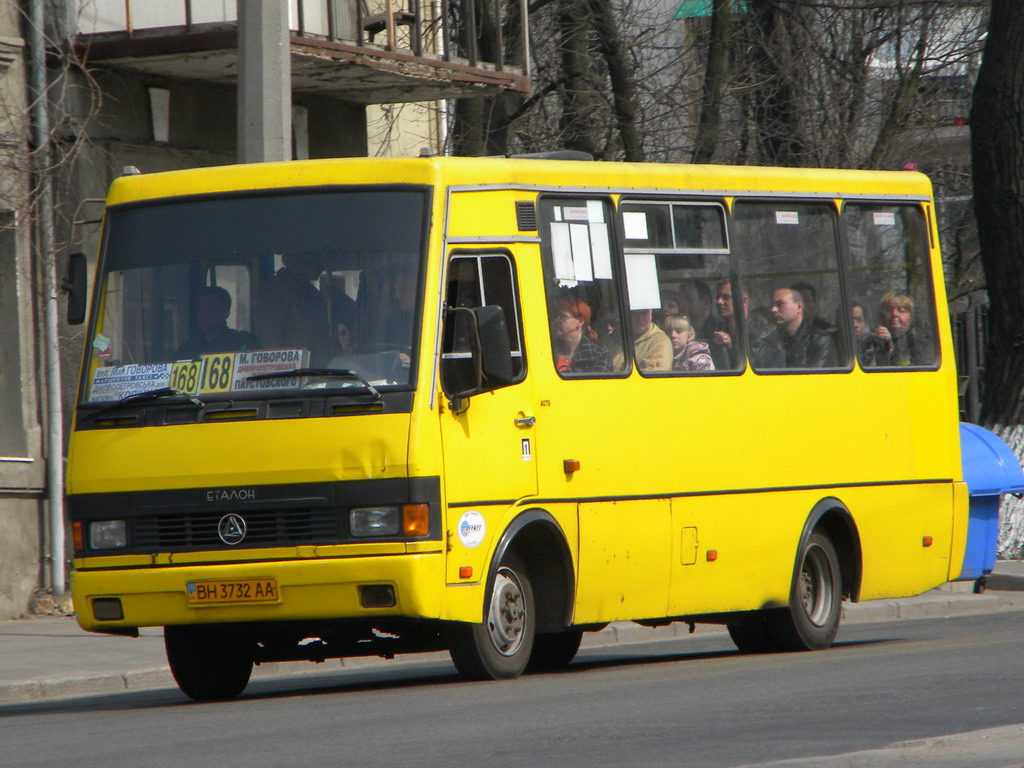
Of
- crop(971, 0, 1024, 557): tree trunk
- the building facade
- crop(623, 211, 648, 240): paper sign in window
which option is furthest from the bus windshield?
crop(971, 0, 1024, 557): tree trunk

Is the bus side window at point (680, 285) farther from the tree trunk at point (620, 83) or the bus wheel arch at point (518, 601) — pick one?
the tree trunk at point (620, 83)

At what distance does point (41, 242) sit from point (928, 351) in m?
7.41

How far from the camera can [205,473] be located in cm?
933

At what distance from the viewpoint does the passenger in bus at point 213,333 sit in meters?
9.50

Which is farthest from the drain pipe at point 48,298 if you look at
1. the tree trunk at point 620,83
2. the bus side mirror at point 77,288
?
the tree trunk at point 620,83

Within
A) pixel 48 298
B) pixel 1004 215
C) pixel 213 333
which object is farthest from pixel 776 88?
pixel 213 333

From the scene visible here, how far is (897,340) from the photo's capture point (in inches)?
489

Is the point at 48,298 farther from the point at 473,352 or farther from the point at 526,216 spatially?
the point at 473,352

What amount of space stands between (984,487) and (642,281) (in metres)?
5.66

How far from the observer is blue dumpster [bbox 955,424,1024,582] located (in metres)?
15.2

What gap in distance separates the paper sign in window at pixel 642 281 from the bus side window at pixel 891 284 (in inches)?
73.6

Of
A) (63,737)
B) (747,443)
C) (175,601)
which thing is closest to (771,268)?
(747,443)

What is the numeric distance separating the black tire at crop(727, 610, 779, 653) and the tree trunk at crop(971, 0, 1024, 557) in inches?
313

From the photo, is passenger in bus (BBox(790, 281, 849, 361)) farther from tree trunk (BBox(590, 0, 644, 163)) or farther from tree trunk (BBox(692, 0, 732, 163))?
tree trunk (BBox(692, 0, 732, 163))
